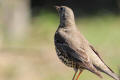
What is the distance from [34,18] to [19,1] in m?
1.50

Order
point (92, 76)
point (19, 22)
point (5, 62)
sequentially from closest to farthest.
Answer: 1. point (92, 76)
2. point (5, 62)
3. point (19, 22)

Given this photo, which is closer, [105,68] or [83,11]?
[105,68]

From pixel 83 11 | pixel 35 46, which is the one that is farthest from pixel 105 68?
pixel 83 11

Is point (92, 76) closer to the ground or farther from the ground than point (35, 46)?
farther from the ground

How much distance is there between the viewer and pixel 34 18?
22172 millimetres

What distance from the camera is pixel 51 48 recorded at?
17.5m

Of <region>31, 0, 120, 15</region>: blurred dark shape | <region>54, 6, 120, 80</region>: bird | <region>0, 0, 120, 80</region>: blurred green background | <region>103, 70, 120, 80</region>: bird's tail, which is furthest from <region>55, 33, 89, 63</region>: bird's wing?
<region>31, 0, 120, 15</region>: blurred dark shape

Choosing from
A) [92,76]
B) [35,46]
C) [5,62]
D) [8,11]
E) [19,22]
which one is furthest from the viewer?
[19,22]

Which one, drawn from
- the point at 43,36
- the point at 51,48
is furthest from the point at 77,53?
the point at 43,36

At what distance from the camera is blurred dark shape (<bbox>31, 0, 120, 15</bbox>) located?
23630 millimetres

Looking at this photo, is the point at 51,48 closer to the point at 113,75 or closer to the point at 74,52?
the point at 74,52

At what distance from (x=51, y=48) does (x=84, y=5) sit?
769 cm

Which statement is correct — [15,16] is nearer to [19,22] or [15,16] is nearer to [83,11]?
[19,22]

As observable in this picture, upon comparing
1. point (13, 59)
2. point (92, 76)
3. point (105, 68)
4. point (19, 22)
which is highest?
point (105, 68)
